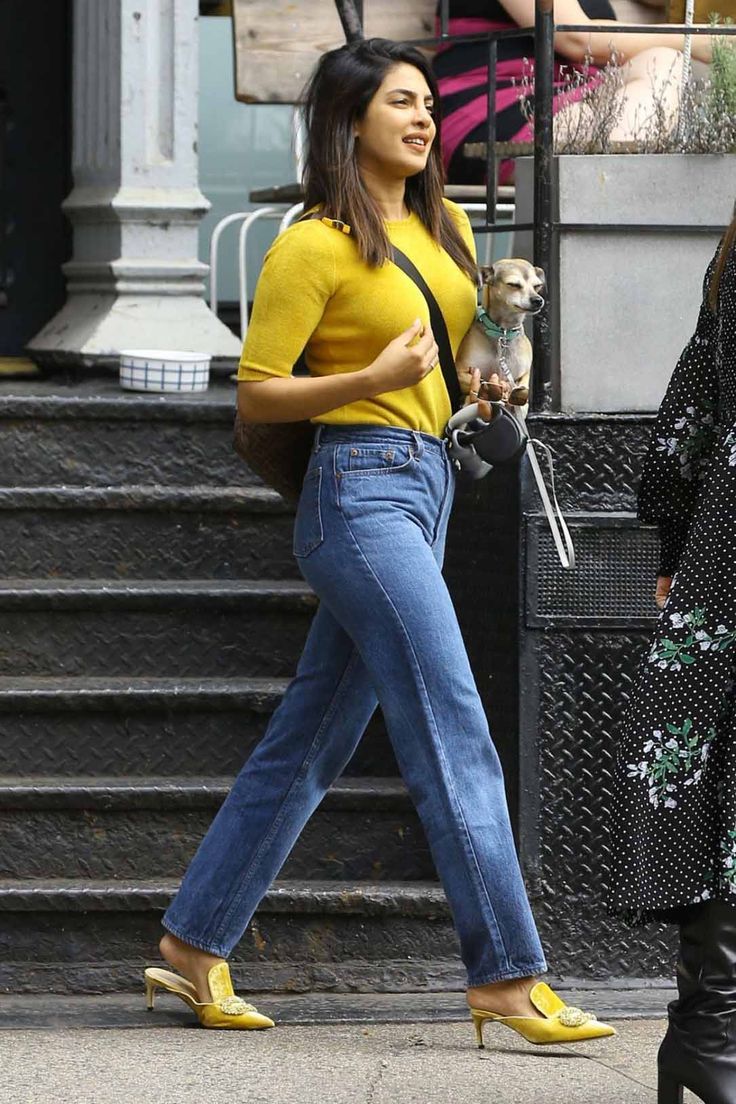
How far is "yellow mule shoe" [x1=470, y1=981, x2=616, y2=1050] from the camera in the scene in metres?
3.93

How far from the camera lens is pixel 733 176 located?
4.88 m

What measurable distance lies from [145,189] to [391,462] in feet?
9.40

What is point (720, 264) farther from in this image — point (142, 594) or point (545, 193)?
point (142, 594)

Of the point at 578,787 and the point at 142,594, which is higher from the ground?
the point at 142,594

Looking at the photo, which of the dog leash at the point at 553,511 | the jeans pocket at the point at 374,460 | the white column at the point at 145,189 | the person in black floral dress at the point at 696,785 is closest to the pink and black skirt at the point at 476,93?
the white column at the point at 145,189

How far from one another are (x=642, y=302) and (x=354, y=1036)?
75.7 inches

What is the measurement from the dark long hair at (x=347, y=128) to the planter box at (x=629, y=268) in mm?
868

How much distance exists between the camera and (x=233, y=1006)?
4.22m

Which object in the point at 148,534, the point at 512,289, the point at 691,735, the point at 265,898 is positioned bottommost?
the point at 265,898

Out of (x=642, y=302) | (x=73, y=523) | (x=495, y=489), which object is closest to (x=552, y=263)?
(x=642, y=302)

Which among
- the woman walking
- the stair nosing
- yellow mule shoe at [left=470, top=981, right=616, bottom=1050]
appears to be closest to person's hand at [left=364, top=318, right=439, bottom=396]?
the woman walking

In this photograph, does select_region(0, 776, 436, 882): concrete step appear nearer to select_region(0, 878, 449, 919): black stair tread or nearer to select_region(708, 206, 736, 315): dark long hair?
select_region(0, 878, 449, 919): black stair tread

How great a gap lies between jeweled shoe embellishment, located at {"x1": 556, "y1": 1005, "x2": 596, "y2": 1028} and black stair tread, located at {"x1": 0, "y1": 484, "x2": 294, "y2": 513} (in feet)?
5.87

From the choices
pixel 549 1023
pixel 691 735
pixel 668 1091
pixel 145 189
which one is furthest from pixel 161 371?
pixel 668 1091
